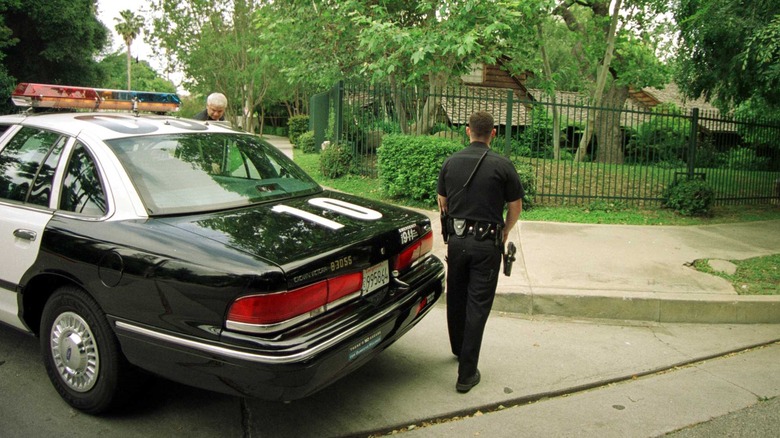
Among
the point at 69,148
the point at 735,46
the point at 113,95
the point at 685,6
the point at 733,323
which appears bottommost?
the point at 733,323

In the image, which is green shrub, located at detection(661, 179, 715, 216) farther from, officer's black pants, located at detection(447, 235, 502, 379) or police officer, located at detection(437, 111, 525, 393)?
officer's black pants, located at detection(447, 235, 502, 379)

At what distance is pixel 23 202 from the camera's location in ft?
12.4

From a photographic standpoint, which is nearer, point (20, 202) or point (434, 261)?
point (20, 202)

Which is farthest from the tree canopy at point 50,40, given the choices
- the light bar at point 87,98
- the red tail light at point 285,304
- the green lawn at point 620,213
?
the red tail light at point 285,304

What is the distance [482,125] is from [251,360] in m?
2.17

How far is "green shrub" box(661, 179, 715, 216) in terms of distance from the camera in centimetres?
955

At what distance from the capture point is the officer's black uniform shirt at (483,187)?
381 centimetres

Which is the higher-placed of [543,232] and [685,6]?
[685,6]

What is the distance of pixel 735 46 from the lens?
8562 mm

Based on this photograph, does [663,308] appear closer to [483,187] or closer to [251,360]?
[483,187]

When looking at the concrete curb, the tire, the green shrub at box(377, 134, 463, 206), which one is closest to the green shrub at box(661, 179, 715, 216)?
the green shrub at box(377, 134, 463, 206)

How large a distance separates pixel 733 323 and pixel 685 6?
583 cm

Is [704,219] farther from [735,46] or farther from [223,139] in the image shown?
[223,139]

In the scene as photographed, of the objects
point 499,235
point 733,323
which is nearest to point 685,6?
point 733,323
